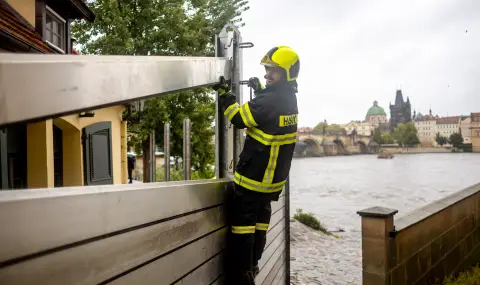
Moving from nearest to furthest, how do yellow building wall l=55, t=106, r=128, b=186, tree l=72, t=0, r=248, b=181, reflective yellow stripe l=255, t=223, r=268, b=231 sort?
1. reflective yellow stripe l=255, t=223, r=268, b=231
2. yellow building wall l=55, t=106, r=128, b=186
3. tree l=72, t=0, r=248, b=181

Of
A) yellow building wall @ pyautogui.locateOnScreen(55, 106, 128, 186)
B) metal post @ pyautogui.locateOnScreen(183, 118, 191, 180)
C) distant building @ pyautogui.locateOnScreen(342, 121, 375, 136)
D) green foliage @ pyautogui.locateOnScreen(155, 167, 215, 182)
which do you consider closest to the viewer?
metal post @ pyautogui.locateOnScreen(183, 118, 191, 180)

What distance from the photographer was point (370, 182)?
52.7 metres

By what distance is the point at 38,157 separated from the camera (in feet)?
23.0

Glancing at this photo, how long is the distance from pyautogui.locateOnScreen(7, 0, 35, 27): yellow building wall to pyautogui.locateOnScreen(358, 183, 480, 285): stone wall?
6.55 m

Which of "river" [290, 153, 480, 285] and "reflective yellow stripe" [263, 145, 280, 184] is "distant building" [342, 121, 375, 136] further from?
"reflective yellow stripe" [263, 145, 280, 184]

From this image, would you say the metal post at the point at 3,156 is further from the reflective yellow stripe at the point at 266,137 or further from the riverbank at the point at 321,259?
the riverbank at the point at 321,259

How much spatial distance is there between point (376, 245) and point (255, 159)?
260cm

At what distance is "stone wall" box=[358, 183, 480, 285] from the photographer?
14.5ft

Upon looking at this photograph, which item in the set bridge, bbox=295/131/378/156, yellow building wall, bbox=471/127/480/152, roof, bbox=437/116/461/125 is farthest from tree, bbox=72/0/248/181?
roof, bbox=437/116/461/125

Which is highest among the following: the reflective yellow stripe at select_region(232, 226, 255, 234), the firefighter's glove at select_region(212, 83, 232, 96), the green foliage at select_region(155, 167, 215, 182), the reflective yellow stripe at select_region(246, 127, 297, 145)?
Result: the firefighter's glove at select_region(212, 83, 232, 96)

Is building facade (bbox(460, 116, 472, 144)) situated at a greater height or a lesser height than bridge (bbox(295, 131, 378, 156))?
greater

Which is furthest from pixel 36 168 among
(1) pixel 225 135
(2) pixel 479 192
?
(2) pixel 479 192

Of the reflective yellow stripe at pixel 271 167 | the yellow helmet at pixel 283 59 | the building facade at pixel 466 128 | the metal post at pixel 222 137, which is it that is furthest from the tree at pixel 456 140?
the reflective yellow stripe at pixel 271 167

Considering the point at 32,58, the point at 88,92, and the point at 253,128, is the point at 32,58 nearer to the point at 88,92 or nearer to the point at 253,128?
the point at 88,92
